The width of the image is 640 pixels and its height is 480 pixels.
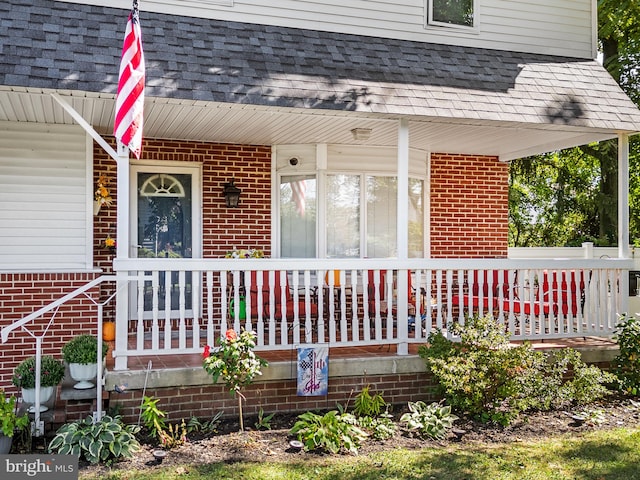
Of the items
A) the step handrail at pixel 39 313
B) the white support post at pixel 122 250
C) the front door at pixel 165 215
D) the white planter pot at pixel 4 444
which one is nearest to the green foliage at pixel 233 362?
the white support post at pixel 122 250

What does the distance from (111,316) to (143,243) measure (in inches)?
43.5

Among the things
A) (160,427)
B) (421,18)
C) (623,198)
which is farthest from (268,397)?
(421,18)

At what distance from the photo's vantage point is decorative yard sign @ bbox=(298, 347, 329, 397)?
21.5ft

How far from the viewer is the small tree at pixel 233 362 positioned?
5.95m

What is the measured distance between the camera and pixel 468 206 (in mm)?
10430

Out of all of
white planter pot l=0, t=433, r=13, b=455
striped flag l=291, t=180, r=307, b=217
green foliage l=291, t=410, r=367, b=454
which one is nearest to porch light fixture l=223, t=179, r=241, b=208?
striped flag l=291, t=180, r=307, b=217

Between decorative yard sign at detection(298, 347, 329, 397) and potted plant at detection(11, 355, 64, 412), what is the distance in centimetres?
235

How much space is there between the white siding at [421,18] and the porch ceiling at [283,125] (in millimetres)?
1328

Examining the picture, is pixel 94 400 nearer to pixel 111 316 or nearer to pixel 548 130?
pixel 111 316

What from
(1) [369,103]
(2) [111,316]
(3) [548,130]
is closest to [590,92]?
(3) [548,130]

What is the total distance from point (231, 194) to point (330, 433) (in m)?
4.28

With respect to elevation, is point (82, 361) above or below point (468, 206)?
below

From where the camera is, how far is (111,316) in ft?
28.2

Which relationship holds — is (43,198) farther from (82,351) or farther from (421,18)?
(421,18)
